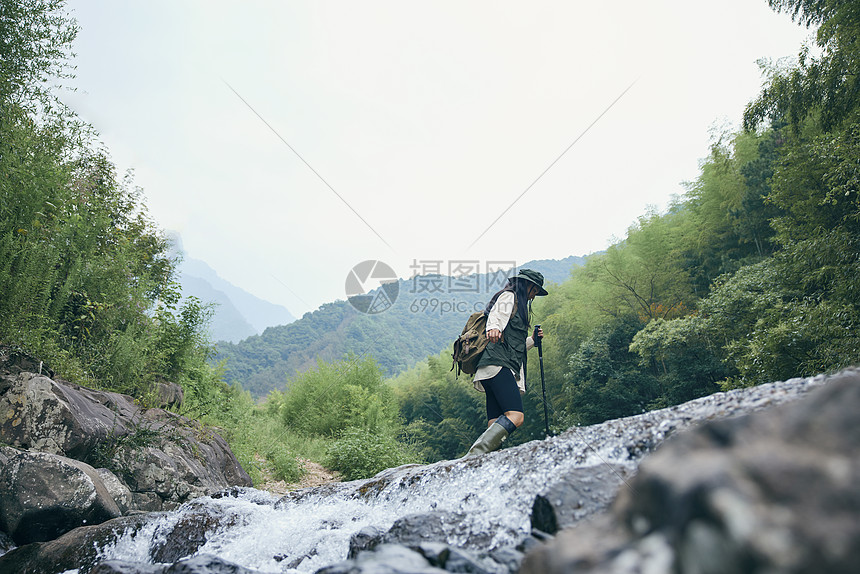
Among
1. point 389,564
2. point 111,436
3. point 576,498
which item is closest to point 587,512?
point 576,498

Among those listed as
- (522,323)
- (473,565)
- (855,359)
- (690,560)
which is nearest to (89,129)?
(522,323)

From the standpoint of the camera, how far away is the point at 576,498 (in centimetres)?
184

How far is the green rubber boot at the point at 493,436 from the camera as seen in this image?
3713 millimetres

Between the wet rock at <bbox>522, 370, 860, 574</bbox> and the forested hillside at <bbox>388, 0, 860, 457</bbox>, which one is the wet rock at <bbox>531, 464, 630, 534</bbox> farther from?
the forested hillside at <bbox>388, 0, 860, 457</bbox>

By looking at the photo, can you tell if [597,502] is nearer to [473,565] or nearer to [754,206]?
[473,565]

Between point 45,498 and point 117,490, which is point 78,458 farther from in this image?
point 45,498

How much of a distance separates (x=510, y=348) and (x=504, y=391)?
1.22ft

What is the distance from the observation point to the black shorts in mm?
3868

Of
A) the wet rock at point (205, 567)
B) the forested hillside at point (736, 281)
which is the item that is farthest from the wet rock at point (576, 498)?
the forested hillside at point (736, 281)

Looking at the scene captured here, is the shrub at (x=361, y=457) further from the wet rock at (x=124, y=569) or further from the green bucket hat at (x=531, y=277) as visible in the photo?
the wet rock at (x=124, y=569)

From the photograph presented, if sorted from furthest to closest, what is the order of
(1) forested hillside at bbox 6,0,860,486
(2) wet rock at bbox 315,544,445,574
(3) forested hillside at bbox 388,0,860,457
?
1. (3) forested hillside at bbox 388,0,860,457
2. (1) forested hillside at bbox 6,0,860,486
3. (2) wet rock at bbox 315,544,445,574

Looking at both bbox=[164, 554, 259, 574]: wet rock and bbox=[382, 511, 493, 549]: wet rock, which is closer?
bbox=[164, 554, 259, 574]: wet rock

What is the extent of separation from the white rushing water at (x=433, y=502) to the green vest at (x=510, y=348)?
3.24 ft

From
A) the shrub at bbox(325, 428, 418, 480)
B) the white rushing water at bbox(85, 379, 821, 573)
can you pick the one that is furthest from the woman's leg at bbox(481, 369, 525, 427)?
the shrub at bbox(325, 428, 418, 480)
